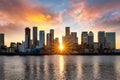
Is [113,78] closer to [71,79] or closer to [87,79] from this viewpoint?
[87,79]

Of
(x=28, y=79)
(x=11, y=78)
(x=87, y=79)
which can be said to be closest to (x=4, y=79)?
(x=11, y=78)

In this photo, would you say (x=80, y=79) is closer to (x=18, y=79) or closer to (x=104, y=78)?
(x=104, y=78)

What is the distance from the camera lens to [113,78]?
77562 mm

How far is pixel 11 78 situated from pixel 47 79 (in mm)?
11886

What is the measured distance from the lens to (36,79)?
7525 centimetres

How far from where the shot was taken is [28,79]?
75.4 metres

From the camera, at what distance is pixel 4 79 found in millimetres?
75375

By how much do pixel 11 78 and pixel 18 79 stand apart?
332 centimetres

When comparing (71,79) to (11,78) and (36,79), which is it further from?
(11,78)

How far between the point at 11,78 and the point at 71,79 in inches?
774

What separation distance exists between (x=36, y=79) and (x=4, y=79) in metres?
10.3

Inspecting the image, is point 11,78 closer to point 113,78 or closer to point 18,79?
point 18,79

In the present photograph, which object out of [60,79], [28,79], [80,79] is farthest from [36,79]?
[80,79]

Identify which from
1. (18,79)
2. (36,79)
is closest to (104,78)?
(36,79)
